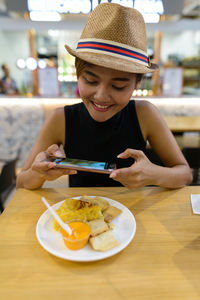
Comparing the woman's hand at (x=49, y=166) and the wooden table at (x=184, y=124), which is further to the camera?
the wooden table at (x=184, y=124)

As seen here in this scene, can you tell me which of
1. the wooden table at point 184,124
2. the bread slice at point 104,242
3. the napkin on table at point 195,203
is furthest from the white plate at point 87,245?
the wooden table at point 184,124

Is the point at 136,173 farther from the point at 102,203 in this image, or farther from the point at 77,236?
the point at 77,236

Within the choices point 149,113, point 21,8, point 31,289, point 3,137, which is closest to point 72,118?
point 149,113

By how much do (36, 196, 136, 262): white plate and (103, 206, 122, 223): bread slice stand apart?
0.05 feet

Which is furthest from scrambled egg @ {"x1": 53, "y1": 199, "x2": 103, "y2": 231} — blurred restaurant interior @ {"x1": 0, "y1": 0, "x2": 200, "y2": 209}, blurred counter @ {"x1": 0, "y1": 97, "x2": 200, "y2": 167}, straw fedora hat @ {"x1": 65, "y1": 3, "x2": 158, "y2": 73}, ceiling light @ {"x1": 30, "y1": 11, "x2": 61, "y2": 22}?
ceiling light @ {"x1": 30, "y1": 11, "x2": 61, "y2": 22}

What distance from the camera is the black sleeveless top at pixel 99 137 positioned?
4.56 feet

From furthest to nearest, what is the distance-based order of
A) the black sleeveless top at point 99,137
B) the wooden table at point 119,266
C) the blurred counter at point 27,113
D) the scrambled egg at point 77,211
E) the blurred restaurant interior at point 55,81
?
the blurred counter at point 27,113 → the blurred restaurant interior at point 55,81 → the black sleeveless top at point 99,137 → the scrambled egg at point 77,211 → the wooden table at point 119,266

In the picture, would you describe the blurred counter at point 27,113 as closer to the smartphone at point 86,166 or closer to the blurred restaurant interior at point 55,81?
the blurred restaurant interior at point 55,81

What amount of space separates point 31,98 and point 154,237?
306 centimetres

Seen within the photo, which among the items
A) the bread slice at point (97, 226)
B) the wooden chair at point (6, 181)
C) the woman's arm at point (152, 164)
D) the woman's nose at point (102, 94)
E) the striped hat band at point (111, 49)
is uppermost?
the striped hat band at point (111, 49)

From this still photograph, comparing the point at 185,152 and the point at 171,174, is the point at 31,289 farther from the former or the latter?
the point at 185,152

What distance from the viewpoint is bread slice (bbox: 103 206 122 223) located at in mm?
891

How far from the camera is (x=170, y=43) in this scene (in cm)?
788

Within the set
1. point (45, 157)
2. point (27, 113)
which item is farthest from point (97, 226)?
point (27, 113)
